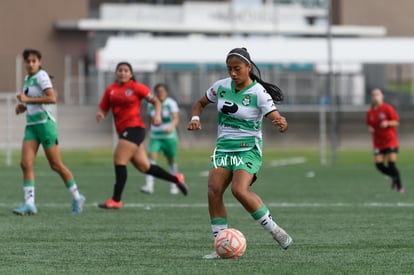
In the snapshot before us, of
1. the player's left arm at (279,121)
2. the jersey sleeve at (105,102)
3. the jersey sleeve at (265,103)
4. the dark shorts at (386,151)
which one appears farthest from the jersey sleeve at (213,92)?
the dark shorts at (386,151)

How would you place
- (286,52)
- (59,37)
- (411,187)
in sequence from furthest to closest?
(59,37) < (286,52) < (411,187)

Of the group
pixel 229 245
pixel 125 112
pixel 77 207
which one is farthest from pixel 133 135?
pixel 229 245

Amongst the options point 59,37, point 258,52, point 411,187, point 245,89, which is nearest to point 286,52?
point 258,52

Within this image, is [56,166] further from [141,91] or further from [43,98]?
[141,91]

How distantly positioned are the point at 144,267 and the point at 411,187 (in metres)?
13.5

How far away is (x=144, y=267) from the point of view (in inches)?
382

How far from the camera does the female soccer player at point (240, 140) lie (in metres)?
10.6

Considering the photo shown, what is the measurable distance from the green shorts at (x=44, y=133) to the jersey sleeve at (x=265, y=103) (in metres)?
5.03

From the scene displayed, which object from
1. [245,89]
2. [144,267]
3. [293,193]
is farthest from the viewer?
[293,193]

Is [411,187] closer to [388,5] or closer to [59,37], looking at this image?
[59,37]

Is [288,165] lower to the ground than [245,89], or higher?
lower

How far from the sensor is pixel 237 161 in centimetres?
1076

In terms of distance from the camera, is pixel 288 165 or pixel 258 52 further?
pixel 258 52

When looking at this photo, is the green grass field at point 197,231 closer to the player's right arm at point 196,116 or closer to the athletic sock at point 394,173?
the athletic sock at point 394,173
